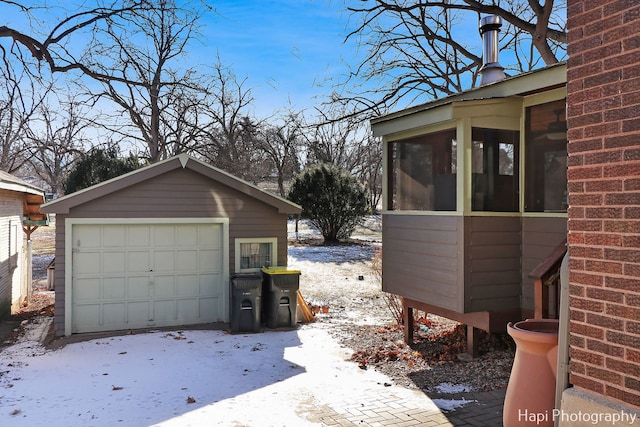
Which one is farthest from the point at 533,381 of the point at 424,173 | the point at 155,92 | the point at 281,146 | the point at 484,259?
the point at 281,146

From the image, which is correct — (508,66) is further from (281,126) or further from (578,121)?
(281,126)

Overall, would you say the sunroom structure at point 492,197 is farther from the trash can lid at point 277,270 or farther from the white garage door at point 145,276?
the white garage door at point 145,276

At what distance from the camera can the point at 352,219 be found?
72.9 ft

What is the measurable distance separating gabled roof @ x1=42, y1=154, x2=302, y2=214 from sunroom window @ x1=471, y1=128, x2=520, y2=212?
4.40m

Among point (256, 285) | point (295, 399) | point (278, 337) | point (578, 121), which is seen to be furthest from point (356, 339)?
point (578, 121)

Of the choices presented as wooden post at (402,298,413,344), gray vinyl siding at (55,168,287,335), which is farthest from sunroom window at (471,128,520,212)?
gray vinyl siding at (55,168,287,335)

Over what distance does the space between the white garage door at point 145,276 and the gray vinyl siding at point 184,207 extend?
0.69 feet

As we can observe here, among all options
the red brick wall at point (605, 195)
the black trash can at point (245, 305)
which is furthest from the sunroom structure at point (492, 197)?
the black trash can at point (245, 305)

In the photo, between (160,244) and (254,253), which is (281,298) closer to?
(254,253)

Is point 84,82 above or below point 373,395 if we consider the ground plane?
above

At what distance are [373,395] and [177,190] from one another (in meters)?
5.37

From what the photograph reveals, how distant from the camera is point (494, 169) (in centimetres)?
606

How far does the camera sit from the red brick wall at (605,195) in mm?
2484

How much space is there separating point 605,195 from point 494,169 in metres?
3.52
